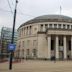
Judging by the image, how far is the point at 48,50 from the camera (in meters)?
84.2

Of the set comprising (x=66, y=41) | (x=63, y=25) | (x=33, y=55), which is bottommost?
(x=33, y=55)

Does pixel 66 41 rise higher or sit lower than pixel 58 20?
lower

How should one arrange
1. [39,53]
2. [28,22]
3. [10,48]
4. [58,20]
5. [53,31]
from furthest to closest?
[28,22]
[58,20]
[39,53]
[53,31]
[10,48]

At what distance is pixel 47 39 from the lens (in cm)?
8775

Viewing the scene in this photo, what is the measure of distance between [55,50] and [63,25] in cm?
1782

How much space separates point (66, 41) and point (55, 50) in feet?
32.2

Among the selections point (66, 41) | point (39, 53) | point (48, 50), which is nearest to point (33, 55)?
point (39, 53)

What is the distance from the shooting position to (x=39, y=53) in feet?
291

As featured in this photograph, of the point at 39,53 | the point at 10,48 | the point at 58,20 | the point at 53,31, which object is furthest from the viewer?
the point at 58,20

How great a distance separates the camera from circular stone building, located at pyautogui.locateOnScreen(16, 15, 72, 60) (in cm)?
8381

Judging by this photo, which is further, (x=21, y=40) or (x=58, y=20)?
(x=21, y=40)

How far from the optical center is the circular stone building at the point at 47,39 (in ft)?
275

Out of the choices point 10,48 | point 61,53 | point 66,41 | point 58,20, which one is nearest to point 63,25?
point 58,20

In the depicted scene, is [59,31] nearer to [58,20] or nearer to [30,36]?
[58,20]
